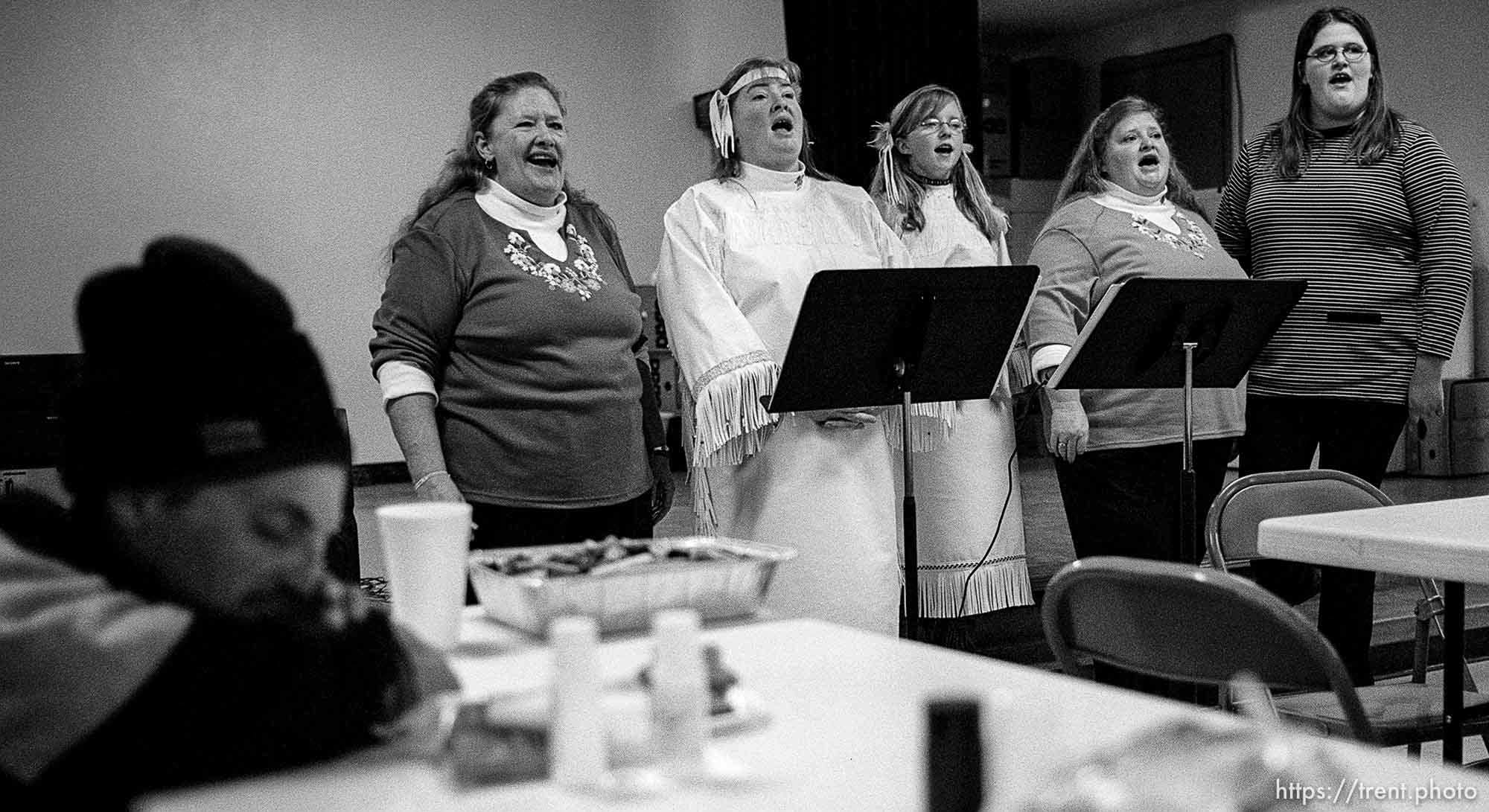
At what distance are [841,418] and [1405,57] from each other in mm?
6743

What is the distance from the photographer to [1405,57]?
8133 millimetres

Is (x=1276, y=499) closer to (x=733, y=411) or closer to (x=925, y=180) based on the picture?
(x=733, y=411)

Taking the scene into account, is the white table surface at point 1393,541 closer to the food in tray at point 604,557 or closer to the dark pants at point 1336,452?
the food in tray at point 604,557

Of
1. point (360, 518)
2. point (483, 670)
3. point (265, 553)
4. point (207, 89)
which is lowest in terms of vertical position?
point (360, 518)

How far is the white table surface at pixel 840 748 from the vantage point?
0.71 m

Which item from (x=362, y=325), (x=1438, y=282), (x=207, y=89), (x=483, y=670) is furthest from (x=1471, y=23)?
(x=483, y=670)

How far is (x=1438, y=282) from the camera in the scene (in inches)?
124

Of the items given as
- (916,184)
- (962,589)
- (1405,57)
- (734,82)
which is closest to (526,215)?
(734,82)

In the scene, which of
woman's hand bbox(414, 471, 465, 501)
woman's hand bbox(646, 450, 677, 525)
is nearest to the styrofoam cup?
woman's hand bbox(414, 471, 465, 501)

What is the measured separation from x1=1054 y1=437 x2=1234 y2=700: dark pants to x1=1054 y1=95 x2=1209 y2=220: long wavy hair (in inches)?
24.6

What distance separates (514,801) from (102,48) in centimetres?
646

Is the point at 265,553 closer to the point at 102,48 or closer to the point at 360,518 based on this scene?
the point at 360,518

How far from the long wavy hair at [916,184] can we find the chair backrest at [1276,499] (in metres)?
1.41

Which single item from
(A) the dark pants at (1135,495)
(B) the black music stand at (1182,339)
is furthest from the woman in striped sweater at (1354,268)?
(B) the black music stand at (1182,339)
